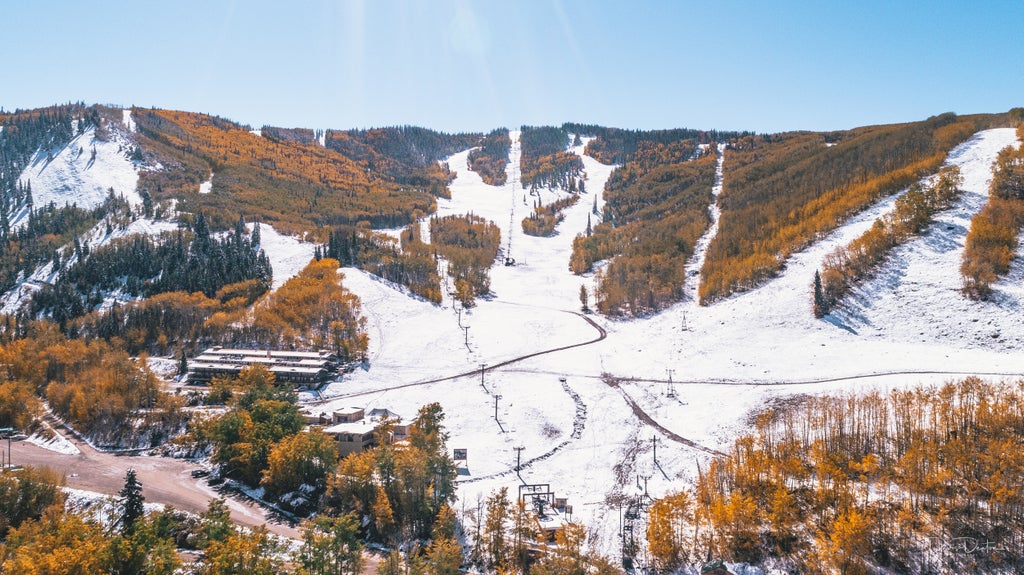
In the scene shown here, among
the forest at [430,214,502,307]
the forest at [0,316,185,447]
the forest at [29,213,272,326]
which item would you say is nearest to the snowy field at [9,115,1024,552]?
the forest at [430,214,502,307]

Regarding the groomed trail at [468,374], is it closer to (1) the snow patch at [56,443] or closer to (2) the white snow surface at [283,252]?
(1) the snow patch at [56,443]

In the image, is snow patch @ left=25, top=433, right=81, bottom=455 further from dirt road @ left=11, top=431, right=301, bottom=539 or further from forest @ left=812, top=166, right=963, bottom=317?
forest @ left=812, top=166, right=963, bottom=317

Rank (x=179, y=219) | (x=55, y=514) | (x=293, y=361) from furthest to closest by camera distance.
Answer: (x=179, y=219), (x=293, y=361), (x=55, y=514)

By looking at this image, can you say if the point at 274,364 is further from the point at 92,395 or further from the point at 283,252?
the point at 283,252

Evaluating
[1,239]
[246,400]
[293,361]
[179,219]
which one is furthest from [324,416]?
[1,239]

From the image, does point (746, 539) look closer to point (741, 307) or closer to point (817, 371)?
point (817, 371)

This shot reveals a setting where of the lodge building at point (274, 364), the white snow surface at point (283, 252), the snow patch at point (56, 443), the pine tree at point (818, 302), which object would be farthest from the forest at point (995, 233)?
the white snow surface at point (283, 252)
